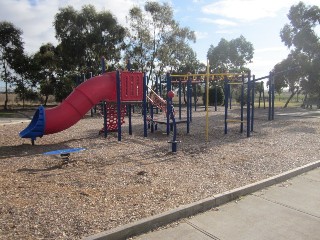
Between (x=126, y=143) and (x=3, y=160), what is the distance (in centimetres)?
375

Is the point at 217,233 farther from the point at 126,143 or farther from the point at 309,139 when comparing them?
the point at 309,139

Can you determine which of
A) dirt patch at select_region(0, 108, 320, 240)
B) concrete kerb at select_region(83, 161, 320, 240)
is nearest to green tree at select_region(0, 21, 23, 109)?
dirt patch at select_region(0, 108, 320, 240)

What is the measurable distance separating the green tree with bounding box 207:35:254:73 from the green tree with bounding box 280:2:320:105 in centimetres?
1802

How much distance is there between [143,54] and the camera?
31.5m

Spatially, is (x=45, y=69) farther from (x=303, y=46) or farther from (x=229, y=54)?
(x=229, y=54)

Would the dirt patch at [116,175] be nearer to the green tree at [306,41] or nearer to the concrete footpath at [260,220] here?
the concrete footpath at [260,220]

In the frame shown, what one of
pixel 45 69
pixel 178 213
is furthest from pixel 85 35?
pixel 178 213

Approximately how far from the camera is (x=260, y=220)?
4.29m

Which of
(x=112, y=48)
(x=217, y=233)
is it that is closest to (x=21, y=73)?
(x=112, y=48)

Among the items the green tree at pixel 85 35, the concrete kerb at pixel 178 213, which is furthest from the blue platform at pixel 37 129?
the green tree at pixel 85 35

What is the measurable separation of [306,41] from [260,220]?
2621 centimetres

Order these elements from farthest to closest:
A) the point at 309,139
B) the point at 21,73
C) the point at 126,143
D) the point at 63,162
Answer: the point at 21,73, the point at 309,139, the point at 126,143, the point at 63,162

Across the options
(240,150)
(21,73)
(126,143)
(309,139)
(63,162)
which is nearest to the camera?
(63,162)

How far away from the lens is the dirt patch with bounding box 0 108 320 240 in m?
4.13
